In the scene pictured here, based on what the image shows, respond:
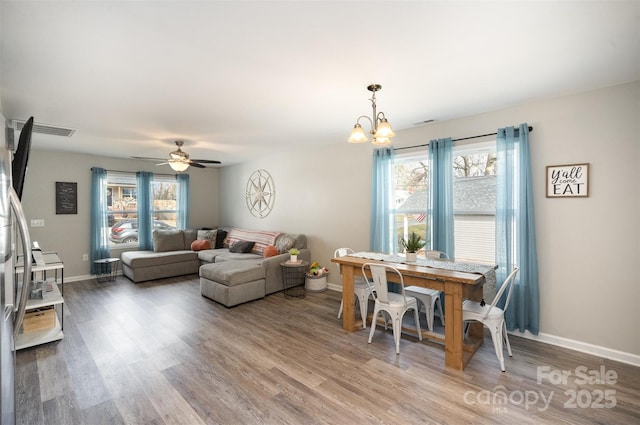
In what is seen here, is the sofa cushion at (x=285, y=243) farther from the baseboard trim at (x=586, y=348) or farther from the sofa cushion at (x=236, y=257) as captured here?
the baseboard trim at (x=586, y=348)

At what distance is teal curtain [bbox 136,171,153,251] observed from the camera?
6.45m

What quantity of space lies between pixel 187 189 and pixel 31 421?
5.70 metres

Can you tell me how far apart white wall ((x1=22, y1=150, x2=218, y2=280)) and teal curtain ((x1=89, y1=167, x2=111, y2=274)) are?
12cm

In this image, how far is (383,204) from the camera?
4.25 metres

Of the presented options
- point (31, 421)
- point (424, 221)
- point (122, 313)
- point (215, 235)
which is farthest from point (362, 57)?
point (215, 235)

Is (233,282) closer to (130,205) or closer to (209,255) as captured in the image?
(209,255)

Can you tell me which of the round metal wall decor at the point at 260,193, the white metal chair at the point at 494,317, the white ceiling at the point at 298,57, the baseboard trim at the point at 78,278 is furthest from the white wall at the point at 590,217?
the baseboard trim at the point at 78,278

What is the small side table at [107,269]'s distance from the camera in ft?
18.6

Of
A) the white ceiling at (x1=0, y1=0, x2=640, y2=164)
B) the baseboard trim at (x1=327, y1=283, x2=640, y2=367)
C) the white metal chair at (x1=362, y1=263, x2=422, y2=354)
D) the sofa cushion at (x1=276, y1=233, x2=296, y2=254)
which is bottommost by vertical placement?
the baseboard trim at (x1=327, y1=283, x2=640, y2=367)

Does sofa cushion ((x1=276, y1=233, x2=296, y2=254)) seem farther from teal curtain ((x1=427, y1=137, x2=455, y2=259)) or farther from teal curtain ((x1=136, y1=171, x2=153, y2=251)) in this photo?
teal curtain ((x1=136, y1=171, x2=153, y2=251))

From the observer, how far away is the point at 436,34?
1914 mm

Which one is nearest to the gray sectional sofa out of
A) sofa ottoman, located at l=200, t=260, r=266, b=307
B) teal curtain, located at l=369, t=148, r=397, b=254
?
sofa ottoman, located at l=200, t=260, r=266, b=307

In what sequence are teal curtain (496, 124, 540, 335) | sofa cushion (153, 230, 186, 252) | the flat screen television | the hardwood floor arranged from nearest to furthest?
the flat screen television → the hardwood floor → teal curtain (496, 124, 540, 335) → sofa cushion (153, 230, 186, 252)

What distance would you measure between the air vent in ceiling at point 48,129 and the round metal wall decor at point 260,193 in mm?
3237
